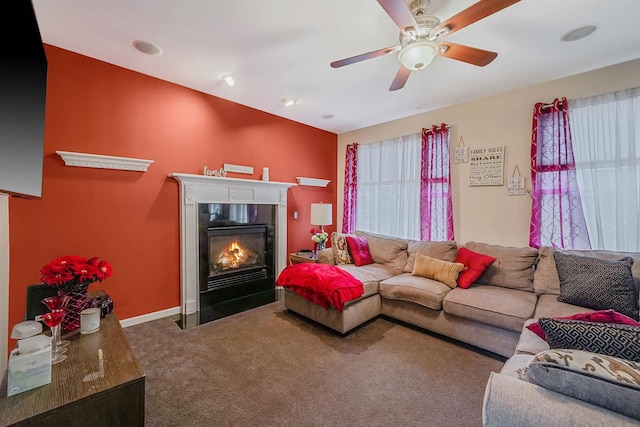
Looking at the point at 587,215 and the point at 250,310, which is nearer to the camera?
the point at 587,215

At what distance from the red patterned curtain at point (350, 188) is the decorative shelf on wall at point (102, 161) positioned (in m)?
3.23

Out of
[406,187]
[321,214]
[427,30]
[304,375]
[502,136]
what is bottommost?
[304,375]

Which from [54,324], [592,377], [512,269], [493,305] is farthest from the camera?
[512,269]

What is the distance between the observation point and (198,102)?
341 centimetres

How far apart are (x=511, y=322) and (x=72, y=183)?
424 centimetres

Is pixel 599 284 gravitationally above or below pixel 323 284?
above

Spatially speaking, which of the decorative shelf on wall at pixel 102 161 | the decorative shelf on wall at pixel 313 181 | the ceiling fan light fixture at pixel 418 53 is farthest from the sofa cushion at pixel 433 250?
the decorative shelf on wall at pixel 102 161

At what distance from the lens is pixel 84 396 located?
104cm

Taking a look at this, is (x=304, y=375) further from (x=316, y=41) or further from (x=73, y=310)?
(x=316, y=41)

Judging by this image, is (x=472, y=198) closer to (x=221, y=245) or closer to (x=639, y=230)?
(x=639, y=230)

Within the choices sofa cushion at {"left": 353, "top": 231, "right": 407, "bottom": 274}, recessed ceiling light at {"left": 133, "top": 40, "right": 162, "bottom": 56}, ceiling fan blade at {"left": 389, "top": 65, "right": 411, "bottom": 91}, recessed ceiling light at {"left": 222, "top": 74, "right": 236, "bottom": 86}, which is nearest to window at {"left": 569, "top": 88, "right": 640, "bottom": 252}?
sofa cushion at {"left": 353, "top": 231, "right": 407, "bottom": 274}

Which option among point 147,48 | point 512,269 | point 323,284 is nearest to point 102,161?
point 147,48

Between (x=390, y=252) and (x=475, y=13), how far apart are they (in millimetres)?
2778

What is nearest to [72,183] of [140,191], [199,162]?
[140,191]
